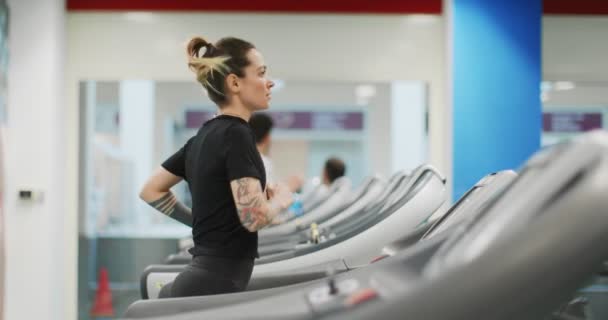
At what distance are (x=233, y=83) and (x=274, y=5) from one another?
14.2ft

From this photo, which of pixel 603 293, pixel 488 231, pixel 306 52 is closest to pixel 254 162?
pixel 488 231

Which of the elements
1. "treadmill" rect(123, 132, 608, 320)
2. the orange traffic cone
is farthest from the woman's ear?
the orange traffic cone

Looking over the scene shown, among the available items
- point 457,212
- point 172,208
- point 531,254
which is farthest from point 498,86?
point 531,254

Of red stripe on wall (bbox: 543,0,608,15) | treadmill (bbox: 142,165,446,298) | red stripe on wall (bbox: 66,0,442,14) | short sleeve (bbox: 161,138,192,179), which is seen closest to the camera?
short sleeve (bbox: 161,138,192,179)

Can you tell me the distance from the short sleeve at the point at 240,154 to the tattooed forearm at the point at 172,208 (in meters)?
0.55

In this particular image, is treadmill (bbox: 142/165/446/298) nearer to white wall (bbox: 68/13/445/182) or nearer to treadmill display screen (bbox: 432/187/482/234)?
treadmill display screen (bbox: 432/187/482/234)

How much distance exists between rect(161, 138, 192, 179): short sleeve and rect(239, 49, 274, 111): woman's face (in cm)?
24

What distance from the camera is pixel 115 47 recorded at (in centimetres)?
615

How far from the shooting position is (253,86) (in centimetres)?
196

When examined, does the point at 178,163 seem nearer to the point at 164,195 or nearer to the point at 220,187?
the point at 164,195

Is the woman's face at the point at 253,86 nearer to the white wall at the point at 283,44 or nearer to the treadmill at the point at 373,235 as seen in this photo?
the treadmill at the point at 373,235

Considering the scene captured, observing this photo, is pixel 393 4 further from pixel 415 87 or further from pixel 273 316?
pixel 273 316

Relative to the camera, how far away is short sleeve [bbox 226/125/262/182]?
1727mm

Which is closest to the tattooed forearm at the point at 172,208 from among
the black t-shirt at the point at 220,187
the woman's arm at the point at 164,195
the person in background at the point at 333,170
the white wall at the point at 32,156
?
the woman's arm at the point at 164,195
